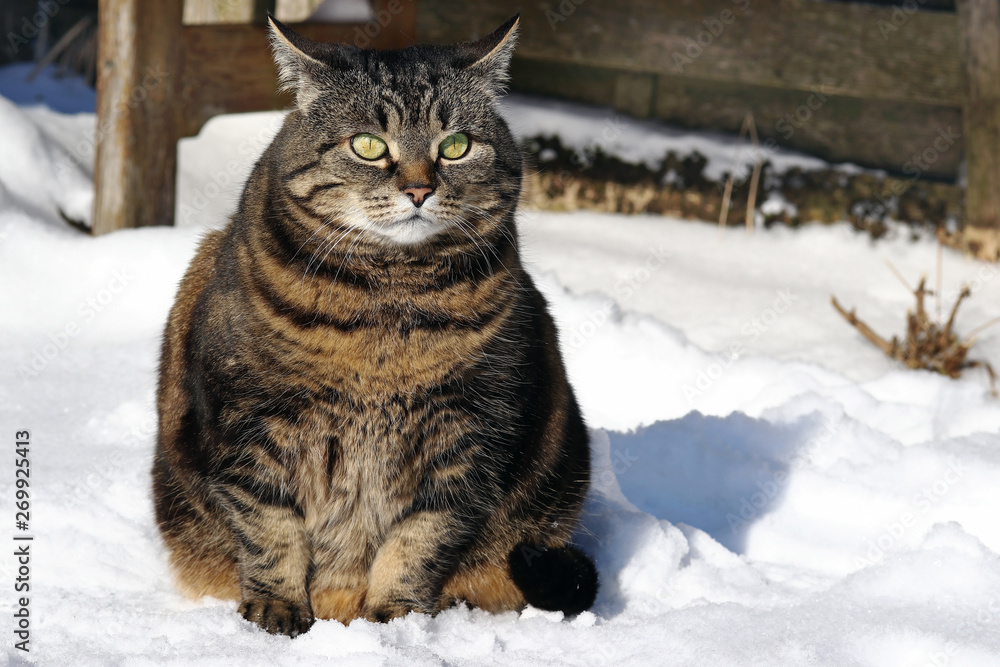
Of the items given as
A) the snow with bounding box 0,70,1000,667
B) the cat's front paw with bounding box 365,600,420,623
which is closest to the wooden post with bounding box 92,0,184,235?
the snow with bounding box 0,70,1000,667

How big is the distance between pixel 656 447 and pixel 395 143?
1.34m

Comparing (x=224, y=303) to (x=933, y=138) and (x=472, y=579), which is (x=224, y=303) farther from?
(x=933, y=138)

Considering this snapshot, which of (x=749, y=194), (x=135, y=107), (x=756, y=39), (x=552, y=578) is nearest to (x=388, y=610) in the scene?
(x=552, y=578)

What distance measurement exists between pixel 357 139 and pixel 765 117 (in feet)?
12.1

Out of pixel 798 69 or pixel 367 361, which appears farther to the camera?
pixel 798 69

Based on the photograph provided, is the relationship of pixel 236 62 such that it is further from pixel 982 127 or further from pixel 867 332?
pixel 982 127

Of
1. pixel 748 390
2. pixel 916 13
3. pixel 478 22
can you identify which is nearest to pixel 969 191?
pixel 916 13

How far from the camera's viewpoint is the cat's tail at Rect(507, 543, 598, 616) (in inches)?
71.7

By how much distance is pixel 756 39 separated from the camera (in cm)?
480

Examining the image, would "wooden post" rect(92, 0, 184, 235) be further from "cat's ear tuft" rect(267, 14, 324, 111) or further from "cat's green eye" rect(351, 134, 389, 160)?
"cat's green eye" rect(351, 134, 389, 160)

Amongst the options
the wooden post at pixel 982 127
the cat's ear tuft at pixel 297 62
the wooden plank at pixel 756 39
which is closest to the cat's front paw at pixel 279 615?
the cat's ear tuft at pixel 297 62

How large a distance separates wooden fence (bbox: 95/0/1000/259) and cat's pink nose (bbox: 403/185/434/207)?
3.39 metres

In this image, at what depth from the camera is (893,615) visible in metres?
1.83

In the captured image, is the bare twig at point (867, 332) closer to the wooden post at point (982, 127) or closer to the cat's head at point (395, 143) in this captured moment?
the wooden post at point (982, 127)
